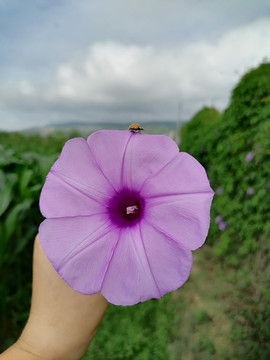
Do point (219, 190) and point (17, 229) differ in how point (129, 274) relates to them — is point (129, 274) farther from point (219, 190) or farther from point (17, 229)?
point (219, 190)

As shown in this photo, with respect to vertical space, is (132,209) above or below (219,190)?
above

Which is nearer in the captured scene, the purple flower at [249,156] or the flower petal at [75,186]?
the flower petal at [75,186]

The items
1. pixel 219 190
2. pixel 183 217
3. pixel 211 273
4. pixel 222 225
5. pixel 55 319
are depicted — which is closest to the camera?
pixel 183 217

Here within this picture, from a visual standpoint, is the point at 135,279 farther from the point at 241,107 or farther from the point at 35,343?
the point at 241,107

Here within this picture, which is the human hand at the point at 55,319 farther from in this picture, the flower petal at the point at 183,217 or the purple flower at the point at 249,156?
the purple flower at the point at 249,156

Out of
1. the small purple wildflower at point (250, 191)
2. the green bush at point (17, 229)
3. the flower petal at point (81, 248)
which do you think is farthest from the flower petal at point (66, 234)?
the small purple wildflower at point (250, 191)

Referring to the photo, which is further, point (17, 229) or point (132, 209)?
point (17, 229)

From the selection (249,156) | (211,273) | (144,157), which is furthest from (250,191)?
(144,157)

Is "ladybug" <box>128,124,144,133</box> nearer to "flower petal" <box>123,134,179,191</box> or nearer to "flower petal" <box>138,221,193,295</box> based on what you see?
"flower petal" <box>123,134,179,191</box>
